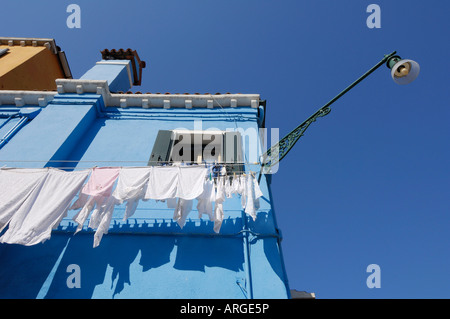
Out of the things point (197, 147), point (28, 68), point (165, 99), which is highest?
point (28, 68)

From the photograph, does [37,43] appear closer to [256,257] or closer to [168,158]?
[168,158]

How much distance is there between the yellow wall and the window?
702 cm

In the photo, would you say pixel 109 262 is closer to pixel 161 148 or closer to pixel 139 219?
pixel 139 219

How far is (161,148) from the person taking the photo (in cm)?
641

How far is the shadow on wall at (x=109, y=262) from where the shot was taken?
4148mm

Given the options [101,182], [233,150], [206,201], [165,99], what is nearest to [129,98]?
[165,99]

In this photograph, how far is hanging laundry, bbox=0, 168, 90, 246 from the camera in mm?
3854

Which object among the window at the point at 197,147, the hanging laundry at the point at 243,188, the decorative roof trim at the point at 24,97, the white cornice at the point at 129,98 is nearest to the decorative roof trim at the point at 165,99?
the white cornice at the point at 129,98

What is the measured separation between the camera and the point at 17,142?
618cm

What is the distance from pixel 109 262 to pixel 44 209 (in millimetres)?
1382

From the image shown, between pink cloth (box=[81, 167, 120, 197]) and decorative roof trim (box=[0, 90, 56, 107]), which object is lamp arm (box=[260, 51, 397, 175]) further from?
decorative roof trim (box=[0, 90, 56, 107])

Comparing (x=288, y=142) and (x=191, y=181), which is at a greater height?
(x=288, y=142)

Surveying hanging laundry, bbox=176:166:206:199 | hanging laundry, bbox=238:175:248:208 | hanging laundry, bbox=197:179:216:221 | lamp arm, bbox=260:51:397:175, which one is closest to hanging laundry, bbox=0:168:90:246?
hanging laundry, bbox=176:166:206:199

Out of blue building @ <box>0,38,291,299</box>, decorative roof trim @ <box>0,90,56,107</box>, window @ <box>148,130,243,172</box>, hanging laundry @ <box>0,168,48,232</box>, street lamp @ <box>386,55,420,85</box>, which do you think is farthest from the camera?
decorative roof trim @ <box>0,90,56,107</box>
